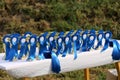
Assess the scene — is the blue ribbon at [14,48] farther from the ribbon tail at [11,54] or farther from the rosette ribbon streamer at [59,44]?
the rosette ribbon streamer at [59,44]

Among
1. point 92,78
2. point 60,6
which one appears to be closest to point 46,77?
point 92,78

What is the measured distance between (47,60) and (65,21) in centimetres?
339

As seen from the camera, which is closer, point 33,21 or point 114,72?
point 114,72

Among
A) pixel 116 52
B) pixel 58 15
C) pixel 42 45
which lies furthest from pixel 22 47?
pixel 58 15

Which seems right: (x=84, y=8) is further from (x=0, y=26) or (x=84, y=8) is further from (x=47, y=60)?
(x=47, y=60)

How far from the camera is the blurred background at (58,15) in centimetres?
575

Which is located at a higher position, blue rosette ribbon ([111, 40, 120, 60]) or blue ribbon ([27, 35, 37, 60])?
blue ribbon ([27, 35, 37, 60])

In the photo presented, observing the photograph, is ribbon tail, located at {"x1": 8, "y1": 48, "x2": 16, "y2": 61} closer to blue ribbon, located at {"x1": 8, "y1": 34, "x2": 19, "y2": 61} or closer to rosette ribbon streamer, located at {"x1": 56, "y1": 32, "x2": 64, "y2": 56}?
blue ribbon, located at {"x1": 8, "y1": 34, "x2": 19, "y2": 61}

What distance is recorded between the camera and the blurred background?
5.75 m

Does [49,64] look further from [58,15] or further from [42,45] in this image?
[58,15]

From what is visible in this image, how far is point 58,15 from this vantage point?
5.99 metres

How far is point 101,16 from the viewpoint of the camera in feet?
20.6

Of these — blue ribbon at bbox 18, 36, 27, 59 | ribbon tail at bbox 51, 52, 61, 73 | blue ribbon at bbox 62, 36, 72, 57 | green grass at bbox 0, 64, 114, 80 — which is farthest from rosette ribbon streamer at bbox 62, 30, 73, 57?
green grass at bbox 0, 64, 114, 80

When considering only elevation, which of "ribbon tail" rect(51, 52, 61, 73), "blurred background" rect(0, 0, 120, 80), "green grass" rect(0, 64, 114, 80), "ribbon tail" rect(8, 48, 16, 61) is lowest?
"green grass" rect(0, 64, 114, 80)
